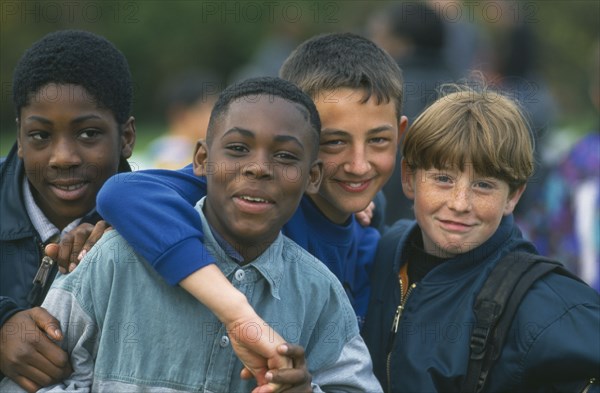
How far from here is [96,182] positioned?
3398mm

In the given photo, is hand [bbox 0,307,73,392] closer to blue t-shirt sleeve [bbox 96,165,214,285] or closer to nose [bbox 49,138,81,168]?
blue t-shirt sleeve [bbox 96,165,214,285]

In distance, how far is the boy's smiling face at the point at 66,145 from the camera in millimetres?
3301

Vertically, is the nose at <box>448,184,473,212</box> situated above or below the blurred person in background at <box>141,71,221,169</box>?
below

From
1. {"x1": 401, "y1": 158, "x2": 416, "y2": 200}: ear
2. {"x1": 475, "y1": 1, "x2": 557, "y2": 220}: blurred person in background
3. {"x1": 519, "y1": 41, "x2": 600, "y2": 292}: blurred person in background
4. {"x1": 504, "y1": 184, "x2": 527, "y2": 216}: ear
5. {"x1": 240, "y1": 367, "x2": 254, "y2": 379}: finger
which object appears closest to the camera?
{"x1": 240, "y1": 367, "x2": 254, "y2": 379}: finger

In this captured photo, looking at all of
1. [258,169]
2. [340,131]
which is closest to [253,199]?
[258,169]

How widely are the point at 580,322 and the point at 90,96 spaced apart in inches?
72.7

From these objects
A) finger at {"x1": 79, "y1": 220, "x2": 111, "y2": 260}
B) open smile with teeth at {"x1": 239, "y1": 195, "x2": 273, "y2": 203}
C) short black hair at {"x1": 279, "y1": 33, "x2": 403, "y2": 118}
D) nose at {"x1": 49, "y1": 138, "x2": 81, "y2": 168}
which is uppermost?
short black hair at {"x1": 279, "y1": 33, "x2": 403, "y2": 118}

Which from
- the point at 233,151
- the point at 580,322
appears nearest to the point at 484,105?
the point at 580,322

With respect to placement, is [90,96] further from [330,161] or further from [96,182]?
[330,161]

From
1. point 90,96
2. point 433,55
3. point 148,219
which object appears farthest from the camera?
point 433,55

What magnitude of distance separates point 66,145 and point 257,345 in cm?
112

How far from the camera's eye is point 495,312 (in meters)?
3.20

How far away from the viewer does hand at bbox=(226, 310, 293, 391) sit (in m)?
2.65

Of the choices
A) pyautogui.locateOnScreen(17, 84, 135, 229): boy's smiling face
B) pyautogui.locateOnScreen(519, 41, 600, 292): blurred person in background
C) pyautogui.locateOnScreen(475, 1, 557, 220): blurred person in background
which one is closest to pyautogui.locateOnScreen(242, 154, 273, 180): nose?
pyautogui.locateOnScreen(17, 84, 135, 229): boy's smiling face
